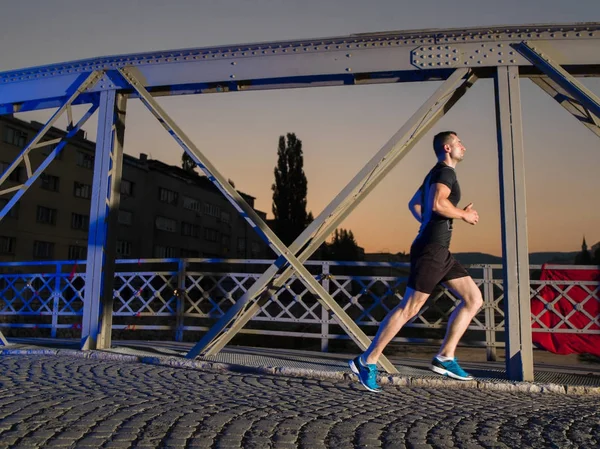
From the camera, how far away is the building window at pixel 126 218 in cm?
5745

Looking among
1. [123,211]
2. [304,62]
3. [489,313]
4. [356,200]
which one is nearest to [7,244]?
[123,211]

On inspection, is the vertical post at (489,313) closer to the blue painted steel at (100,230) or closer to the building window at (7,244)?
the blue painted steel at (100,230)

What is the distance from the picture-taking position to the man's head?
628 cm

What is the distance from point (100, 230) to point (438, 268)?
4.67 m

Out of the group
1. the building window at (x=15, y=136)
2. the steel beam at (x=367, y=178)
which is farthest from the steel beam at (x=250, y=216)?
the building window at (x=15, y=136)

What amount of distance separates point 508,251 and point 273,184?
2251 inches

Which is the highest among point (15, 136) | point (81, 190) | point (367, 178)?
point (15, 136)

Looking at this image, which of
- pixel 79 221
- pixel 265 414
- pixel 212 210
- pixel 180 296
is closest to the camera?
pixel 265 414

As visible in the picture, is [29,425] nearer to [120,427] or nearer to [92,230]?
[120,427]

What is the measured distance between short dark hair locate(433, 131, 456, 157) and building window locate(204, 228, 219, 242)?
67482 mm

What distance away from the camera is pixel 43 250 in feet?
160

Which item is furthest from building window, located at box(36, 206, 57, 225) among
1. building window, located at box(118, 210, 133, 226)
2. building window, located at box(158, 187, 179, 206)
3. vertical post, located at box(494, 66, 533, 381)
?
vertical post, located at box(494, 66, 533, 381)

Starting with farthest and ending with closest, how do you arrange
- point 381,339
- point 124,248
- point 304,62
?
1. point 124,248
2. point 304,62
3. point 381,339

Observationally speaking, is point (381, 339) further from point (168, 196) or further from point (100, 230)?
point (168, 196)
